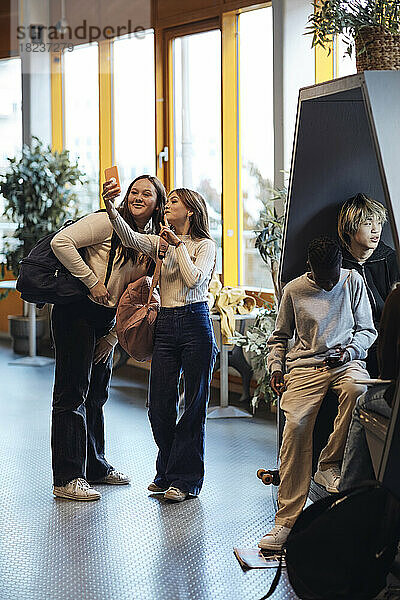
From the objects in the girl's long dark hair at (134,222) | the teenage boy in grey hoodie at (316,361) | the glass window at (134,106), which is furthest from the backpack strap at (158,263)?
the glass window at (134,106)

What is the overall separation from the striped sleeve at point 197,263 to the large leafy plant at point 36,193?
152 inches

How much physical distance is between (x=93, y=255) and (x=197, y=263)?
47 cm

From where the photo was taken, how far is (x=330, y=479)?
3.28m

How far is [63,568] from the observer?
3.25 meters

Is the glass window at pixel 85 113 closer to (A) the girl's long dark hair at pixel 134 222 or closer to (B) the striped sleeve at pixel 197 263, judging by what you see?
(A) the girl's long dark hair at pixel 134 222

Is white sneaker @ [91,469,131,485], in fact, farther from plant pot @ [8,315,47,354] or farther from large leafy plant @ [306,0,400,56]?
plant pot @ [8,315,47,354]

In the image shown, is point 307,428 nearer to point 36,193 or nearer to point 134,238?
point 134,238

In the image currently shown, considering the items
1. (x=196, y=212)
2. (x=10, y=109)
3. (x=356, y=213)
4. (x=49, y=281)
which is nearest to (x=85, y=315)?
(x=49, y=281)

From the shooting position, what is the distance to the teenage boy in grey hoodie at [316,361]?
327 centimetres

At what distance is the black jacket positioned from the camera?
3668 mm

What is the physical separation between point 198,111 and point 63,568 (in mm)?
4543

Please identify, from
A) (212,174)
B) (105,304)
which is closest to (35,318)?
(212,174)

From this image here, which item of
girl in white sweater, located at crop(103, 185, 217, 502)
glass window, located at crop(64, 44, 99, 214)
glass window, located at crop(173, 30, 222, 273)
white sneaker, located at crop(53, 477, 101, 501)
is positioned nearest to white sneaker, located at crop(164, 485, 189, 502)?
girl in white sweater, located at crop(103, 185, 217, 502)

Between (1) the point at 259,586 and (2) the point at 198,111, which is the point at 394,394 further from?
(2) the point at 198,111
